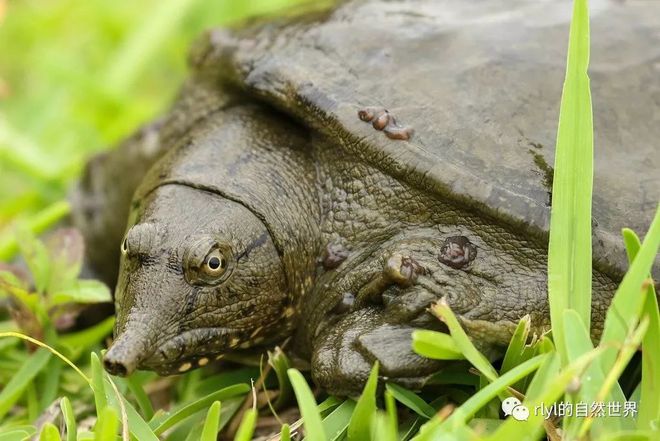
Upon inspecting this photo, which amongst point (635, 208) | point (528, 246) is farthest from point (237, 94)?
point (635, 208)

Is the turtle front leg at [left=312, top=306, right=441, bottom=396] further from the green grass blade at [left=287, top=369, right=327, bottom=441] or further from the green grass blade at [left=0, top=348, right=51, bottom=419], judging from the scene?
the green grass blade at [left=0, top=348, right=51, bottom=419]

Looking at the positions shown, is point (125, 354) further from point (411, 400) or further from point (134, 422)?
point (411, 400)

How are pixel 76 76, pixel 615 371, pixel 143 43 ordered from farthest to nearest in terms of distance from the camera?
1. pixel 143 43
2. pixel 76 76
3. pixel 615 371

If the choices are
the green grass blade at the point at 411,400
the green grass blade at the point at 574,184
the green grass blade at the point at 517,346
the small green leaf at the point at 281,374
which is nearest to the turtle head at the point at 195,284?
the small green leaf at the point at 281,374

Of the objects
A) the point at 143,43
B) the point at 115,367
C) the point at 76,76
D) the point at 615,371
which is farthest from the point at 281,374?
the point at 143,43

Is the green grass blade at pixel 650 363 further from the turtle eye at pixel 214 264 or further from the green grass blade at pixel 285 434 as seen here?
the turtle eye at pixel 214 264

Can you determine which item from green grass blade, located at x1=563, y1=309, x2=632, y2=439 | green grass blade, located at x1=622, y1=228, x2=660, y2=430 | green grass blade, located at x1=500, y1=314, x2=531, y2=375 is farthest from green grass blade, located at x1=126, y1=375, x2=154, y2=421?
green grass blade, located at x1=622, y1=228, x2=660, y2=430
